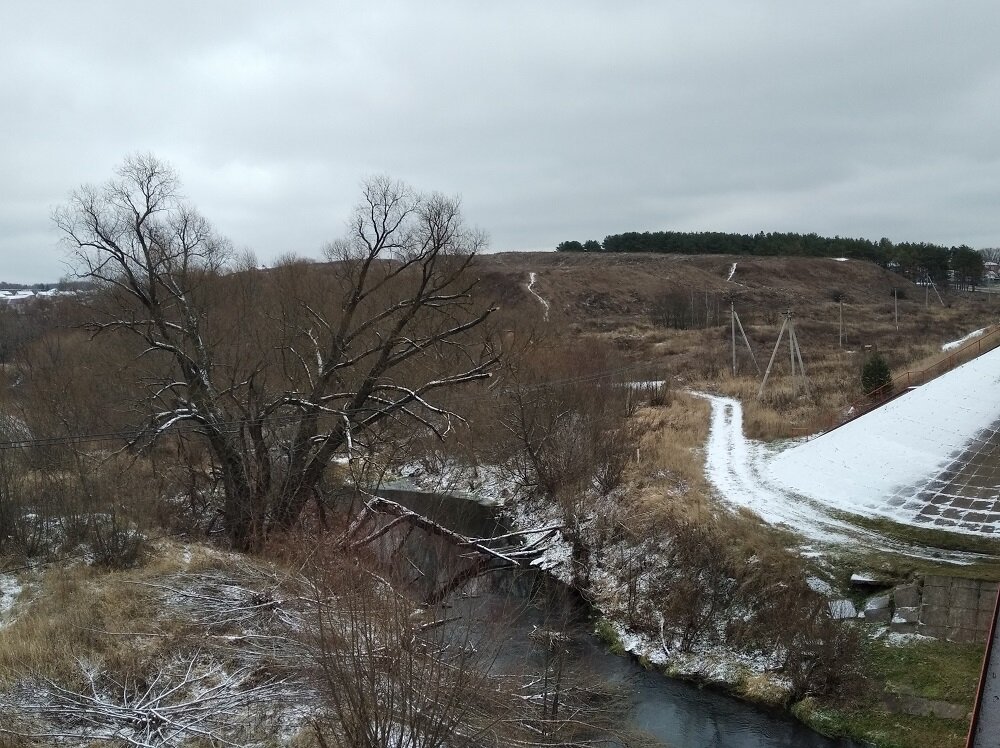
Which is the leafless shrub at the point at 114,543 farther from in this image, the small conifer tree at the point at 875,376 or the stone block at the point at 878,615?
the small conifer tree at the point at 875,376

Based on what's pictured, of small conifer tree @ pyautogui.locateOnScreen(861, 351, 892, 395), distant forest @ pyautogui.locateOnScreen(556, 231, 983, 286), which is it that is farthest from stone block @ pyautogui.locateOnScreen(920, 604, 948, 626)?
distant forest @ pyautogui.locateOnScreen(556, 231, 983, 286)

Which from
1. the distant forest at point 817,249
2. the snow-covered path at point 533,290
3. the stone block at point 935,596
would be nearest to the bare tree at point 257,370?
the stone block at point 935,596

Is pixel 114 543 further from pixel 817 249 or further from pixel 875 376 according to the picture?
pixel 817 249

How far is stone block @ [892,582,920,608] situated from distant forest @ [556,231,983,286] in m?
111

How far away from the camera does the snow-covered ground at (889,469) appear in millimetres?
19109

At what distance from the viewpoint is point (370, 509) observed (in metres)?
18.0

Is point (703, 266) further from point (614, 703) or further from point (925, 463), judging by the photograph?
point (614, 703)

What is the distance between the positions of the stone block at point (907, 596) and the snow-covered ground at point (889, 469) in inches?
64.6

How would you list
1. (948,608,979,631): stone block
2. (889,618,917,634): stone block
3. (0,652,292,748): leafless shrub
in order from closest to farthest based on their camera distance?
(0,652,292,748): leafless shrub → (948,608,979,631): stone block → (889,618,917,634): stone block

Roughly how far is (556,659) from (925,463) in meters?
14.0

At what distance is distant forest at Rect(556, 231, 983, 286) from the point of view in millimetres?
114438

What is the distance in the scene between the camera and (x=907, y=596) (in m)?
15.9

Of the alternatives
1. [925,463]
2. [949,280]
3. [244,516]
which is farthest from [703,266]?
[244,516]

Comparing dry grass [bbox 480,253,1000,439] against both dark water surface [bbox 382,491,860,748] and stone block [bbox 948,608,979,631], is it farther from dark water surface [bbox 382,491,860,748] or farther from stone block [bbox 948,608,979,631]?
dark water surface [bbox 382,491,860,748]
